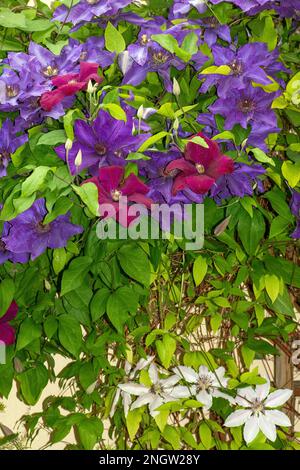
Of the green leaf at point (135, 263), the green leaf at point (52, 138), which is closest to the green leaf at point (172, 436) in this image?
the green leaf at point (135, 263)

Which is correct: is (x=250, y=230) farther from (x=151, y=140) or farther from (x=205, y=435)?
(x=205, y=435)

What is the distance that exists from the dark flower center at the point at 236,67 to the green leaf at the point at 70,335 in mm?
418

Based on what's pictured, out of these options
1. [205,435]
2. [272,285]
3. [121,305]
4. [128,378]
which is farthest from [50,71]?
[205,435]

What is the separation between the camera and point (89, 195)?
2.25 ft

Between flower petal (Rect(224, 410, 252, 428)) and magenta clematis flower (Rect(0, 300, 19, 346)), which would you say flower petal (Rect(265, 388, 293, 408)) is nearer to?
flower petal (Rect(224, 410, 252, 428))

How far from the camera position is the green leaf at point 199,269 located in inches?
38.4

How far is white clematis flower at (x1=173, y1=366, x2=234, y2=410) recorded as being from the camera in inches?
41.3

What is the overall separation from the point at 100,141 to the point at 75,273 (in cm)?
19

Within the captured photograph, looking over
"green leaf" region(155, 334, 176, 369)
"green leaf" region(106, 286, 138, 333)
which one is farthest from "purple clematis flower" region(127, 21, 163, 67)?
"green leaf" region(155, 334, 176, 369)

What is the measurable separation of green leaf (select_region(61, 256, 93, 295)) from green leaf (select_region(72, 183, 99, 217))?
176 mm

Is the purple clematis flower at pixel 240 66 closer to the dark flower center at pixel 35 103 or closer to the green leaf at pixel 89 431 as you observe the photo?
the dark flower center at pixel 35 103

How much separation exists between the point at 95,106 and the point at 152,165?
10 centimetres
